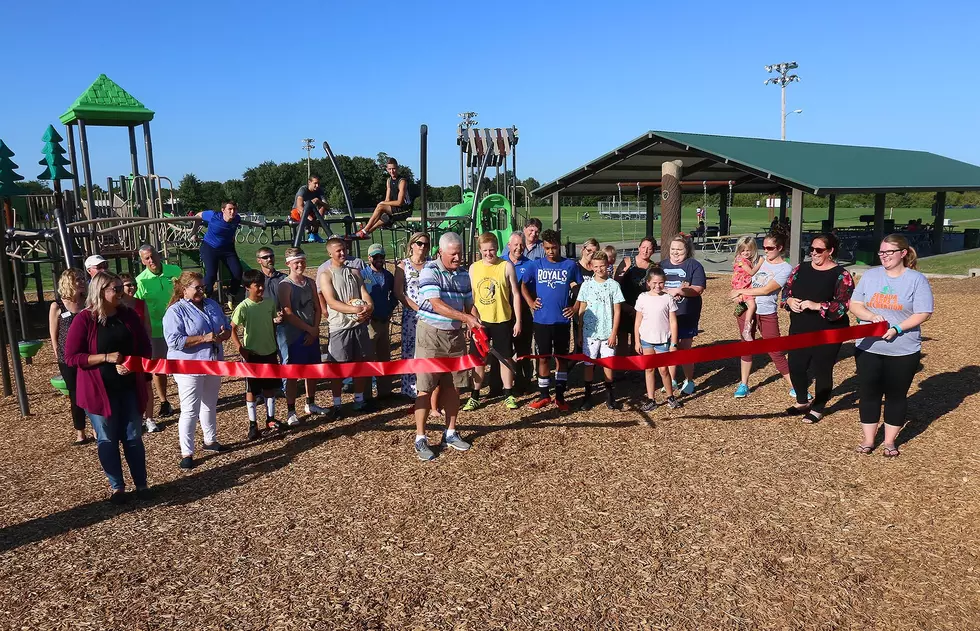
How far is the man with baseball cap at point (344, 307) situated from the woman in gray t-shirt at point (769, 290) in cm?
381

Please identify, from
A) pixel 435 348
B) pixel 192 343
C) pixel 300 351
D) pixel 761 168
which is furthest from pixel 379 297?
pixel 761 168

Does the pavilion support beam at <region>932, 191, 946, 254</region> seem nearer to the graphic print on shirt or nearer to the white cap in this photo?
the graphic print on shirt

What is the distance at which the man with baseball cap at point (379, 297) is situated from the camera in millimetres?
6996

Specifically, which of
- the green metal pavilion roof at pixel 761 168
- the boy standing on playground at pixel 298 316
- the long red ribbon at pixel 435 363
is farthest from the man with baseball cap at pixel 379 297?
the green metal pavilion roof at pixel 761 168

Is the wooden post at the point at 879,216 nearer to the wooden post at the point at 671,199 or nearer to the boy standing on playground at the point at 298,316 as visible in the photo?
the wooden post at the point at 671,199

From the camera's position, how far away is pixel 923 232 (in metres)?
25.7

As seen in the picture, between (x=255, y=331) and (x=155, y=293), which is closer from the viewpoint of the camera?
(x=255, y=331)

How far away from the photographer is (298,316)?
659 cm

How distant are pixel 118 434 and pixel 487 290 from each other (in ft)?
10.9

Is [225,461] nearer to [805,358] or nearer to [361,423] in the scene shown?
[361,423]

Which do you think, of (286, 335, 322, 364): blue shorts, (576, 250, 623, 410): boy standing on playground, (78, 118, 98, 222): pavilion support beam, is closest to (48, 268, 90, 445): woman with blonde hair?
(286, 335, 322, 364): blue shorts

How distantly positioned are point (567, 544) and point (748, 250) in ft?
14.6

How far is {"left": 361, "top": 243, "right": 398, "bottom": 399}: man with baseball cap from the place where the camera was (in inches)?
275

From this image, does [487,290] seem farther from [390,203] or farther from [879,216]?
[879,216]
